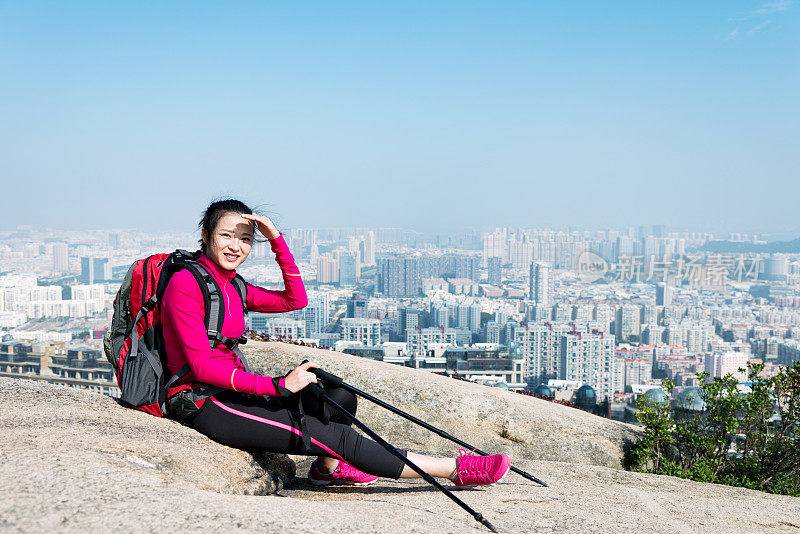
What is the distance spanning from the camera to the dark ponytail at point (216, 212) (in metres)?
3.73

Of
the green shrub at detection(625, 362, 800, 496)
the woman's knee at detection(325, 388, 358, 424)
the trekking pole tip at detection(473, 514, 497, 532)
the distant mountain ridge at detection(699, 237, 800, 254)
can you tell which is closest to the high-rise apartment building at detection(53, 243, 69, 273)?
the distant mountain ridge at detection(699, 237, 800, 254)

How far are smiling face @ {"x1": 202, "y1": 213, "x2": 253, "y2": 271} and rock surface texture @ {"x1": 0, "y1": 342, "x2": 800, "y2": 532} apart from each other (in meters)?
0.97

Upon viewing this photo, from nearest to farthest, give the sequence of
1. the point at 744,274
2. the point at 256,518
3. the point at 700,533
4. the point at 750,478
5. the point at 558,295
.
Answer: the point at 256,518
the point at 700,533
the point at 750,478
the point at 744,274
the point at 558,295

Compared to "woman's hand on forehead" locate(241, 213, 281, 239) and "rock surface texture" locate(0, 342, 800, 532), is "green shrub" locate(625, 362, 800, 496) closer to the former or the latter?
"rock surface texture" locate(0, 342, 800, 532)

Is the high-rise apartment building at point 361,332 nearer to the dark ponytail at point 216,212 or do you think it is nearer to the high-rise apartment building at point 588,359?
the high-rise apartment building at point 588,359

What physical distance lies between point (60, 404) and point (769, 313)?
6284 centimetres

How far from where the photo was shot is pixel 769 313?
5603 cm

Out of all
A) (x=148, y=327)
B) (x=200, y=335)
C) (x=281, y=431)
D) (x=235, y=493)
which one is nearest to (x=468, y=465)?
(x=281, y=431)

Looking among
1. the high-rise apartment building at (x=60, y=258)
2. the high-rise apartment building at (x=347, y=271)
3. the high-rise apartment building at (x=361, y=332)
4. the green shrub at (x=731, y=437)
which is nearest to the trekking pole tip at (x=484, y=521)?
the green shrub at (x=731, y=437)

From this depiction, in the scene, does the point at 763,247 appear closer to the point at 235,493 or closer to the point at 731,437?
the point at 731,437

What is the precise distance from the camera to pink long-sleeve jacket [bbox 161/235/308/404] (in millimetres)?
3324

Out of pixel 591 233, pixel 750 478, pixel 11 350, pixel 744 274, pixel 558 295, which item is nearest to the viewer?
pixel 750 478

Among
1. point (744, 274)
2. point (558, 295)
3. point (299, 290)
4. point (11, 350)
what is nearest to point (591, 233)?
point (558, 295)

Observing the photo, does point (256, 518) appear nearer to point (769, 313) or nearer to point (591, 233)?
point (769, 313)
